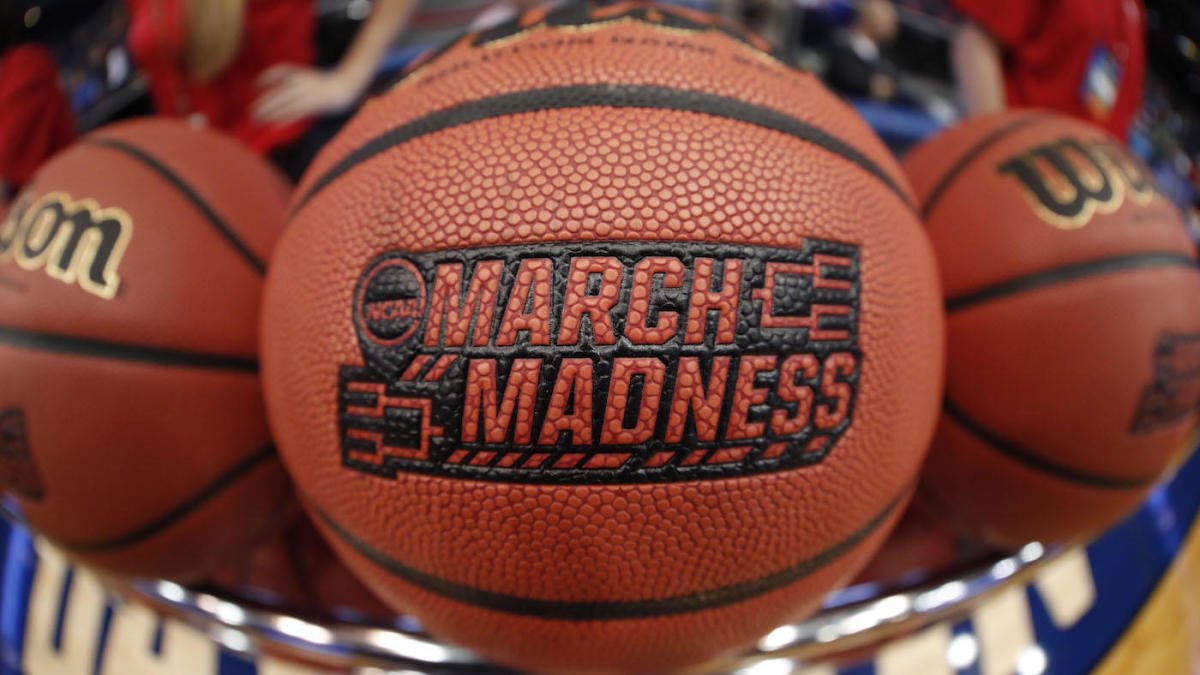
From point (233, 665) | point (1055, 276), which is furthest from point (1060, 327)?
point (233, 665)

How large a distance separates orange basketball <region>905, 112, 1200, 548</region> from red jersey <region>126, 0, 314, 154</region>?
0.98m

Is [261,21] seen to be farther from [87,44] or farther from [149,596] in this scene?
[149,596]

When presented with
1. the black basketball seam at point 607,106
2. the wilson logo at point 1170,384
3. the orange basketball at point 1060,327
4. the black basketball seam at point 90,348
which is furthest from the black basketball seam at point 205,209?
the wilson logo at point 1170,384

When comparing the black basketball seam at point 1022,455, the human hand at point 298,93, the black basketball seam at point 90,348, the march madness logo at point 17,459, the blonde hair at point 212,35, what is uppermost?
the blonde hair at point 212,35

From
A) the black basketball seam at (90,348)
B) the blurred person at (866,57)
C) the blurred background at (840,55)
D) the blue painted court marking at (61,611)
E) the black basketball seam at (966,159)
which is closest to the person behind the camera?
the black basketball seam at (90,348)

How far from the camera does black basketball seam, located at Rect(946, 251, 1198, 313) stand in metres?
0.63

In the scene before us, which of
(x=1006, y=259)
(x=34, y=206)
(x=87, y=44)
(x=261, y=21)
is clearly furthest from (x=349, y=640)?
(x=87, y=44)

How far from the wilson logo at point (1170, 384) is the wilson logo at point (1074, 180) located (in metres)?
0.14

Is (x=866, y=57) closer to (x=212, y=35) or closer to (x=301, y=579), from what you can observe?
(x=212, y=35)

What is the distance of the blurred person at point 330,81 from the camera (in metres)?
1.06

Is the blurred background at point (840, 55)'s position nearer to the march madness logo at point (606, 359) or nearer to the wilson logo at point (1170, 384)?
the wilson logo at point (1170, 384)

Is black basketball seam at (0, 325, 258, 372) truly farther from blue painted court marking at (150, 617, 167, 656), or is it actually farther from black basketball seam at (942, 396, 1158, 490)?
black basketball seam at (942, 396, 1158, 490)

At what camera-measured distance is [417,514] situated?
44 centimetres

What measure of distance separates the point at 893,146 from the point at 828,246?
3.72ft
